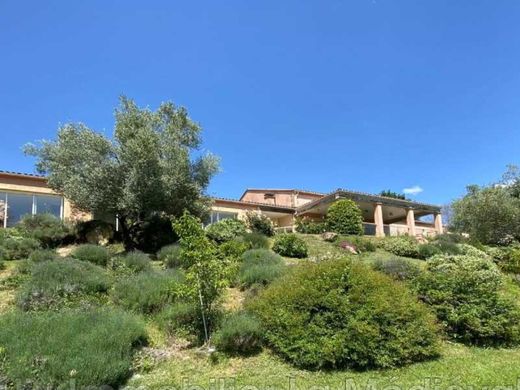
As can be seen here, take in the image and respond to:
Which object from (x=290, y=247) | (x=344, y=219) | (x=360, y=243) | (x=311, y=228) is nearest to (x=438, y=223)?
(x=344, y=219)

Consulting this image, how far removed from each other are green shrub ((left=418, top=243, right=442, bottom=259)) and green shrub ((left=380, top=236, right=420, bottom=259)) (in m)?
0.26

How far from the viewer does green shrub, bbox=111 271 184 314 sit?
27.2 ft

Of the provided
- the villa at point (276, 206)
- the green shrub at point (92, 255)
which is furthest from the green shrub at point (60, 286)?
the villa at point (276, 206)

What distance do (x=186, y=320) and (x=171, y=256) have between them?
5.11m

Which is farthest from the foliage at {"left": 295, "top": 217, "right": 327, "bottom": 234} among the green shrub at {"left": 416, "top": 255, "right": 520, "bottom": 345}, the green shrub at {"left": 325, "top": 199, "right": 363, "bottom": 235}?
the green shrub at {"left": 416, "top": 255, "right": 520, "bottom": 345}

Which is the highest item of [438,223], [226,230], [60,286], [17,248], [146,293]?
[438,223]

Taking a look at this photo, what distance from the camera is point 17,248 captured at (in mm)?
13141

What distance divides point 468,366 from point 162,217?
12.7 metres

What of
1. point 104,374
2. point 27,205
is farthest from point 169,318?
point 27,205

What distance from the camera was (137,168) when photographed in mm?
14422

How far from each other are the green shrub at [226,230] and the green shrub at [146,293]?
7.52 metres

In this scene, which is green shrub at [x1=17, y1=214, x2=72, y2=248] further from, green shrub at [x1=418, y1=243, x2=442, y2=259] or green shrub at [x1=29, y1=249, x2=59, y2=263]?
green shrub at [x1=418, y1=243, x2=442, y2=259]

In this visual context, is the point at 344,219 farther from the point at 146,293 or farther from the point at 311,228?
the point at 146,293

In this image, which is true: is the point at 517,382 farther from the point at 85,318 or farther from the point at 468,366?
the point at 85,318
